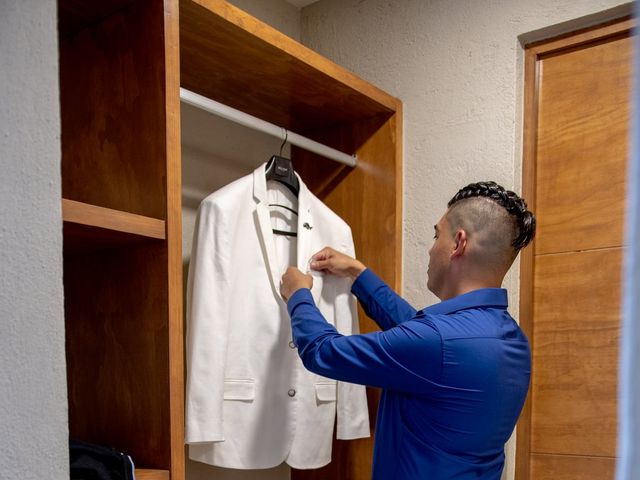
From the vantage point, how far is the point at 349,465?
165 centimetres

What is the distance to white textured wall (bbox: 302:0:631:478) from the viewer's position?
56.8 inches

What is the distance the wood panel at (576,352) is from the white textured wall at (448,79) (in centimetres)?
10

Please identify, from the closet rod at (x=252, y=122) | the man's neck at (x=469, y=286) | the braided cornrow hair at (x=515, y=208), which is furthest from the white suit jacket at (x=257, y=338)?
the braided cornrow hair at (x=515, y=208)

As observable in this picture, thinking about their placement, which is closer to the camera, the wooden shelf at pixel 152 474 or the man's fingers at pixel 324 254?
the wooden shelf at pixel 152 474

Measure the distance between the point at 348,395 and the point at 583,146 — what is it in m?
0.89

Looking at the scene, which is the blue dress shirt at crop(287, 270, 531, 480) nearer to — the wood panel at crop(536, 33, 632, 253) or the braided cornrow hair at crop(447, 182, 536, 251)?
the braided cornrow hair at crop(447, 182, 536, 251)

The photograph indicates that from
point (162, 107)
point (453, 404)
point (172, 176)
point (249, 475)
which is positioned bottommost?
point (249, 475)

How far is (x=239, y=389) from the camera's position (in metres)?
1.23

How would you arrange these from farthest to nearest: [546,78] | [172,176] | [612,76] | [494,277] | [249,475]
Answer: [249,475], [546,78], [612,76], [494,277], [172,176]

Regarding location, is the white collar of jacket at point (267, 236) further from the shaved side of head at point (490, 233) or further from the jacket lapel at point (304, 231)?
the shaved side of head at point (490, 233)

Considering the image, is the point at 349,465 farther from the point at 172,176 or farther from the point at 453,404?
the point at 172,176

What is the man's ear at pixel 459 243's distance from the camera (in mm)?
1206

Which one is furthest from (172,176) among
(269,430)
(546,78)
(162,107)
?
(546,78)

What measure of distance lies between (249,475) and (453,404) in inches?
32.2
